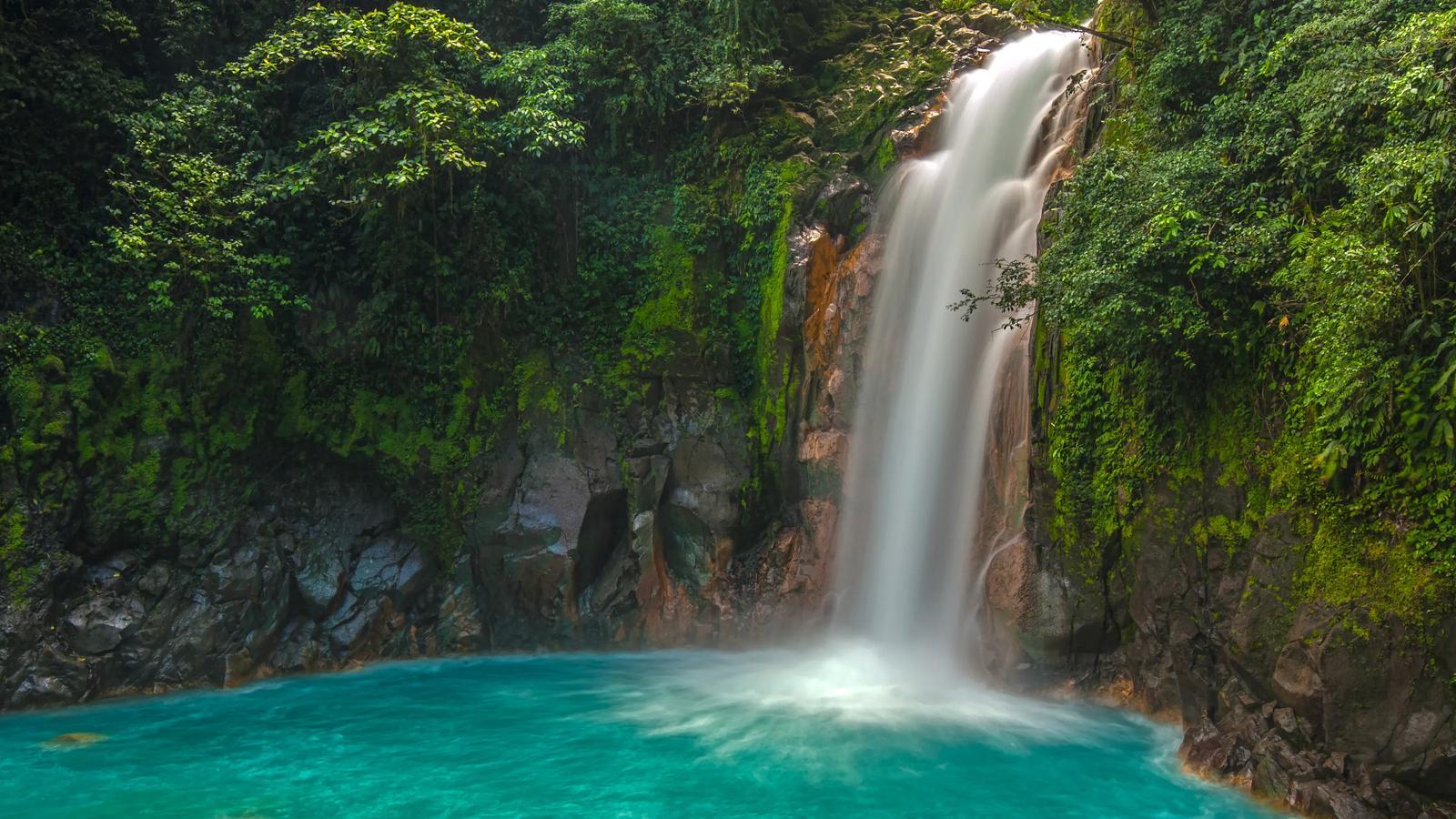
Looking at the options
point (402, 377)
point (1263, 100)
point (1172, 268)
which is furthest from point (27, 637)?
point (1263, 100)

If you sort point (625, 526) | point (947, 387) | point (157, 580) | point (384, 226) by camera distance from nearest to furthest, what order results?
1. point (157, 580)
2. point (947, 387)
3. point (384, 226)
4. point (625, 526)

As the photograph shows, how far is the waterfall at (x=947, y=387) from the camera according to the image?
453 inches

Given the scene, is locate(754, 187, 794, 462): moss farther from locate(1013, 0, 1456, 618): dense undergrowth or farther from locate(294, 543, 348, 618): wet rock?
locate(294, 543, 348, 618): wet rock

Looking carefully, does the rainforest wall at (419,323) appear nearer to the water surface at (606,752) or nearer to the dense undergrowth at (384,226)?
the dense undergrowth at (384,226)

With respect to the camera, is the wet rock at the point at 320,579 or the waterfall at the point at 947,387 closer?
the waterfall at the point at 947,387

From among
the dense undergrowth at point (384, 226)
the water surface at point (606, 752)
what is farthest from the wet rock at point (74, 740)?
the dense undergrowth at point (384, 226)

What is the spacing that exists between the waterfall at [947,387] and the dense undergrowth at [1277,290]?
1.30 m

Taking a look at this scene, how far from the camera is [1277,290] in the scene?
8.02 m

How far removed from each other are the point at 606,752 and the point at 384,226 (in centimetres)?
819

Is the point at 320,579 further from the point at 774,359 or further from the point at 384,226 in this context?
the point at 774,359

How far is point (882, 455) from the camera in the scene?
42.4ft

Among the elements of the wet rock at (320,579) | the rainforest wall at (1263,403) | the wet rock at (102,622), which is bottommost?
the wet rock at (102,622)

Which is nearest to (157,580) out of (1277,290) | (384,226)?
(384,226)

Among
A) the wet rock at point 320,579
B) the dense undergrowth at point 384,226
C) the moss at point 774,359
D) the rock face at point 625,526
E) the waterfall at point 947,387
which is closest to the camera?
the waterfall at point 947,387
